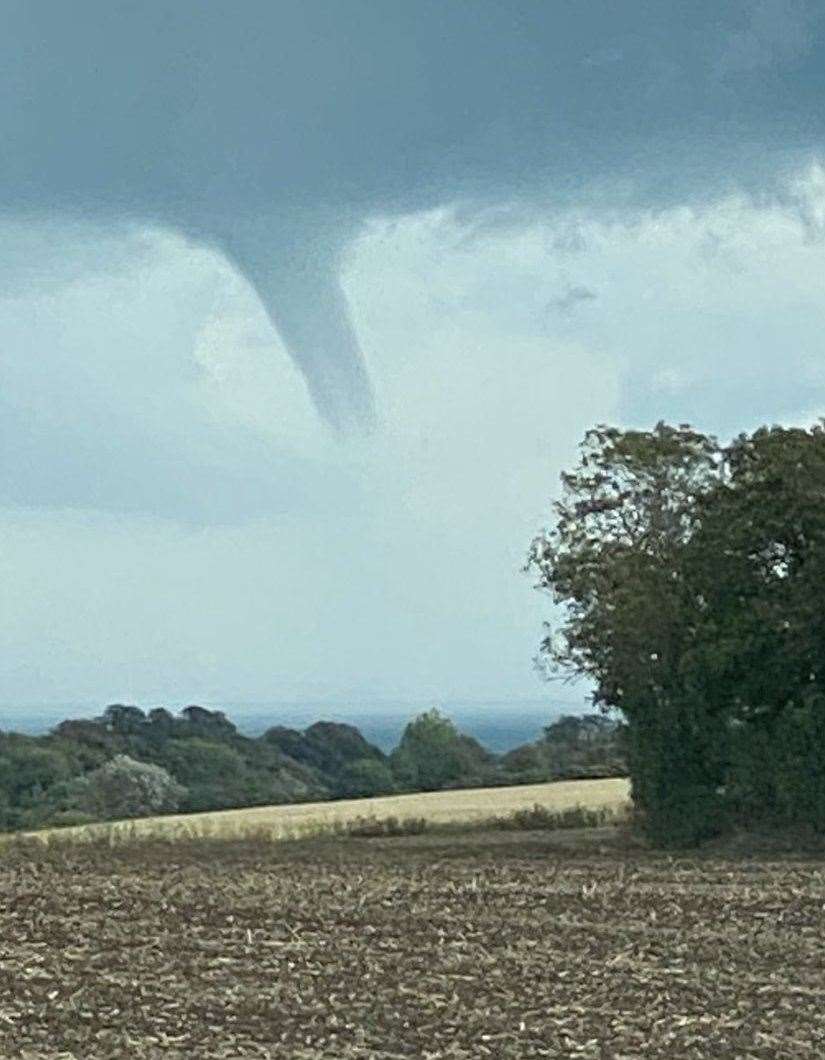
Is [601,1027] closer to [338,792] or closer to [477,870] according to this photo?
[477,870]

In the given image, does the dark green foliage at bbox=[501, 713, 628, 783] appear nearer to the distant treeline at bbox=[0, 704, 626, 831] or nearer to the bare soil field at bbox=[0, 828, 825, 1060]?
the distant treeline at bbox=[0, 704, 626, 831]

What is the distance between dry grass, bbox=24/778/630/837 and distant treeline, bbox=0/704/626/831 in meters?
1.65

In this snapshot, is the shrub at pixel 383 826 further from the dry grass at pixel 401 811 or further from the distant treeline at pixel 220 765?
the distant treeline at pixel 220 765

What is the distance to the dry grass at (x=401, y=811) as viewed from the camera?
28.7 meters

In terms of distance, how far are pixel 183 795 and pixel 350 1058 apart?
36.7 meters

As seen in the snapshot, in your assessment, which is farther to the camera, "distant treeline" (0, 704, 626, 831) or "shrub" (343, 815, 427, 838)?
"distant treeline" (0, 704, 626, 831)

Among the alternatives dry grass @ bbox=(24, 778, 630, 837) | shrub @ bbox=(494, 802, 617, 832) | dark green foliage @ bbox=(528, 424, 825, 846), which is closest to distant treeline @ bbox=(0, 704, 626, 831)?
dry grass @ bbox=(24, 778, 630, 837)

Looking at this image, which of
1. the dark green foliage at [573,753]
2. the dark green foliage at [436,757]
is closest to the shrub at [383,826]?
the dark green foliage at [573,753]

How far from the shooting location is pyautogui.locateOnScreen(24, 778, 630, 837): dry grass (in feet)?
94.0

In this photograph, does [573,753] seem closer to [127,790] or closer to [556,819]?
[127,790]

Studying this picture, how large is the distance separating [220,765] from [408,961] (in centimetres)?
4118

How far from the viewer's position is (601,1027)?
37.7ft

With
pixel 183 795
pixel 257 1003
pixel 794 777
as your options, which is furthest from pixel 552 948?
pixel 183 795

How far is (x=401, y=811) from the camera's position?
33.0 metres
